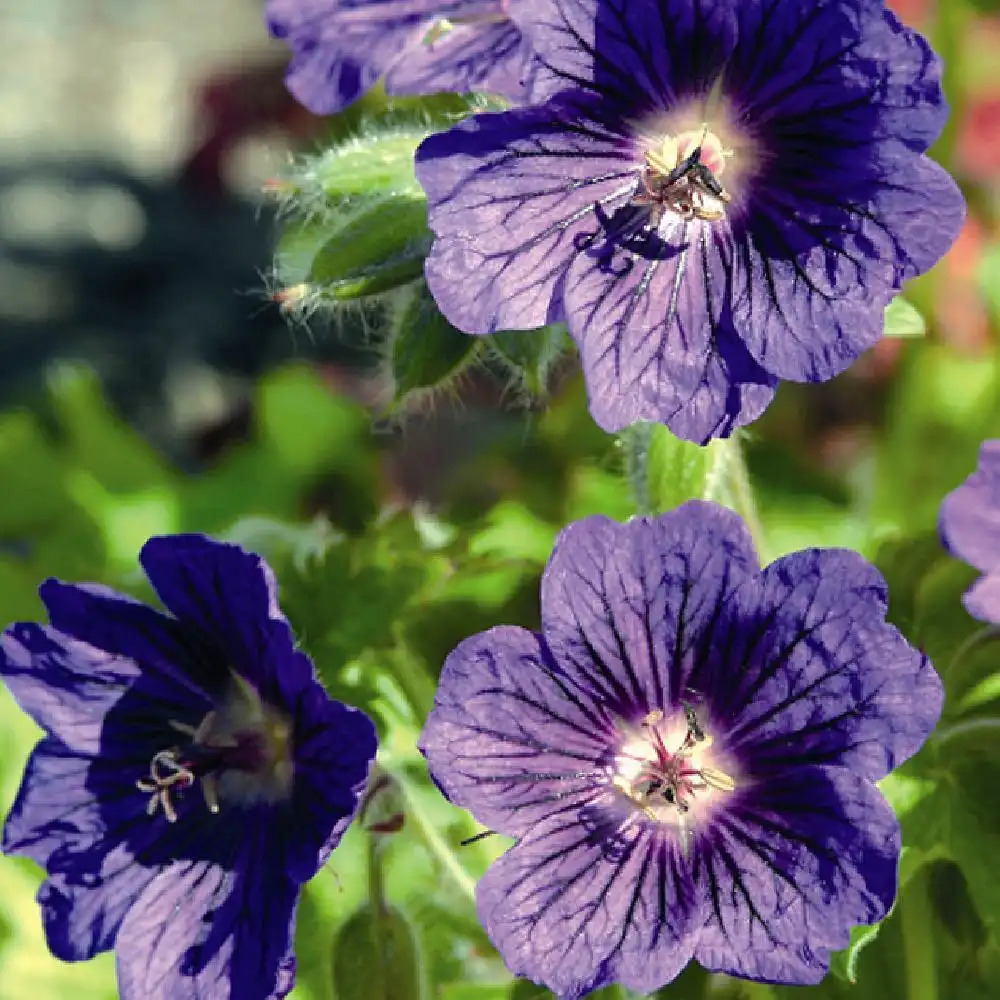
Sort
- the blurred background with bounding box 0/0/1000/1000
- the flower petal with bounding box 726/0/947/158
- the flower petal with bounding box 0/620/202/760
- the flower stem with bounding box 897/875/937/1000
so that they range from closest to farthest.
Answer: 1. the flower petal with bounding box 726/0/947/158
2. the flower petal with bounding box 0/620/202/760
3. the flower stem with bounding box 897/875/937/1000
4. the blurred background with bounding box 0/0/1000/1000

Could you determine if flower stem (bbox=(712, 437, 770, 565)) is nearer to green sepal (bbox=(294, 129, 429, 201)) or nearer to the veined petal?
green sepal (bbox=(294, 129, 429, 201))

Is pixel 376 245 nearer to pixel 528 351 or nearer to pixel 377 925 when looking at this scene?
pixel 528 351

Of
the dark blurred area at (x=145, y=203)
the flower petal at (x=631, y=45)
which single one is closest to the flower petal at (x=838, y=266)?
the flower petal at (x=631, y=45)

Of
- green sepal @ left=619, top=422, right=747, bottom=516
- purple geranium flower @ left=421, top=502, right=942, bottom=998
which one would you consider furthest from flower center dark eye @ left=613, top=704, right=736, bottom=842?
green sepal @ left=619, top=422, right=747, bottom=516

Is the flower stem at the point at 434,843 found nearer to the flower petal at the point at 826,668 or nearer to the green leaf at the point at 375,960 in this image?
the green leaf at the point at 375,960

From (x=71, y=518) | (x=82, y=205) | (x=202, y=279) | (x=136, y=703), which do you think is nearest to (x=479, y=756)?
(x=136, y=703)

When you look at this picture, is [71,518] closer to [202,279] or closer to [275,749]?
[275,749]
